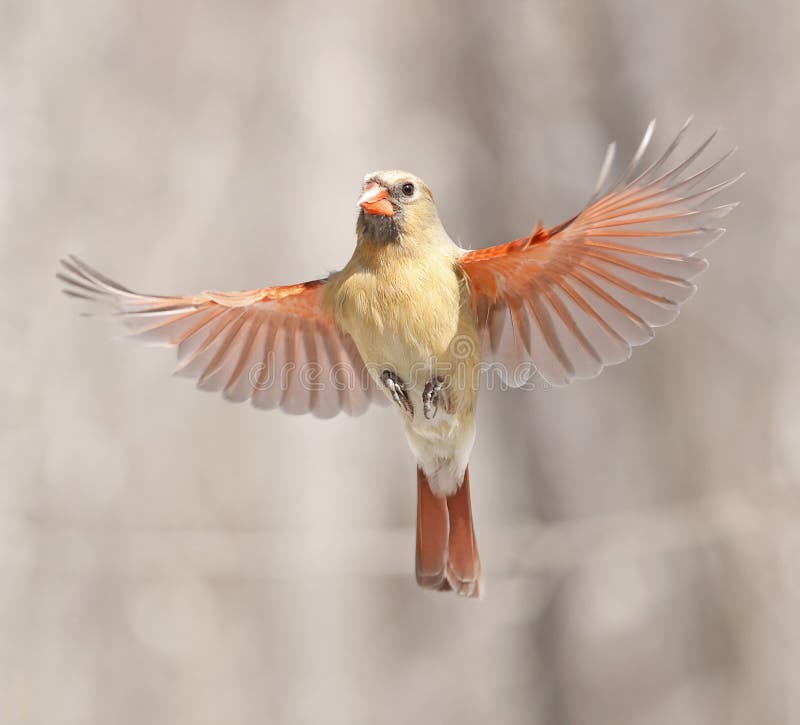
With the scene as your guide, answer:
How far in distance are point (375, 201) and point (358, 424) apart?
9.95 ft

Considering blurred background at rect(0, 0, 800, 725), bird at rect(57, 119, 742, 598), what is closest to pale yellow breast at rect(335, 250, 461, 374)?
bird at rect(57, 119, 742, 598)

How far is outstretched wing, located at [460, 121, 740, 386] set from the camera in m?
1.87

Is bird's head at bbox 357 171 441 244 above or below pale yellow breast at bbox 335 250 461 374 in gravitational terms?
above

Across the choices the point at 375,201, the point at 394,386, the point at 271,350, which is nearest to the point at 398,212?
the point at 375,201

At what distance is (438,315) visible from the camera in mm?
2080

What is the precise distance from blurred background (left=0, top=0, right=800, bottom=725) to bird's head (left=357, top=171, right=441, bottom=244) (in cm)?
252

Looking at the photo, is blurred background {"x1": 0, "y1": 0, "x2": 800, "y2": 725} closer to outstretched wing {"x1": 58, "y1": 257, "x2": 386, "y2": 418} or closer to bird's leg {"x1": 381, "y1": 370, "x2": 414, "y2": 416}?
outstretched wing {"x1": 58, "y1": 257, "x2": 386, "y2": 418}

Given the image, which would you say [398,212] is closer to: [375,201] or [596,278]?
[375,201]

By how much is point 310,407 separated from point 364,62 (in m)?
3.12

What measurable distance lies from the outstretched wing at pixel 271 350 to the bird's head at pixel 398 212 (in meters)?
0.20

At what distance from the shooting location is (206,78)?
4922 mm

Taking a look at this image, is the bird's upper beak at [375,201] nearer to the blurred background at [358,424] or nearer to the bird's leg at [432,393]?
the bird's leg at [432,393]

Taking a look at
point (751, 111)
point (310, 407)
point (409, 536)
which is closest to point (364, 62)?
point (751, 111)

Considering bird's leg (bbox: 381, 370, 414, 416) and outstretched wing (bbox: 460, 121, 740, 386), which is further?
bird's leg (bbox: 381, 370, 414, 416)
